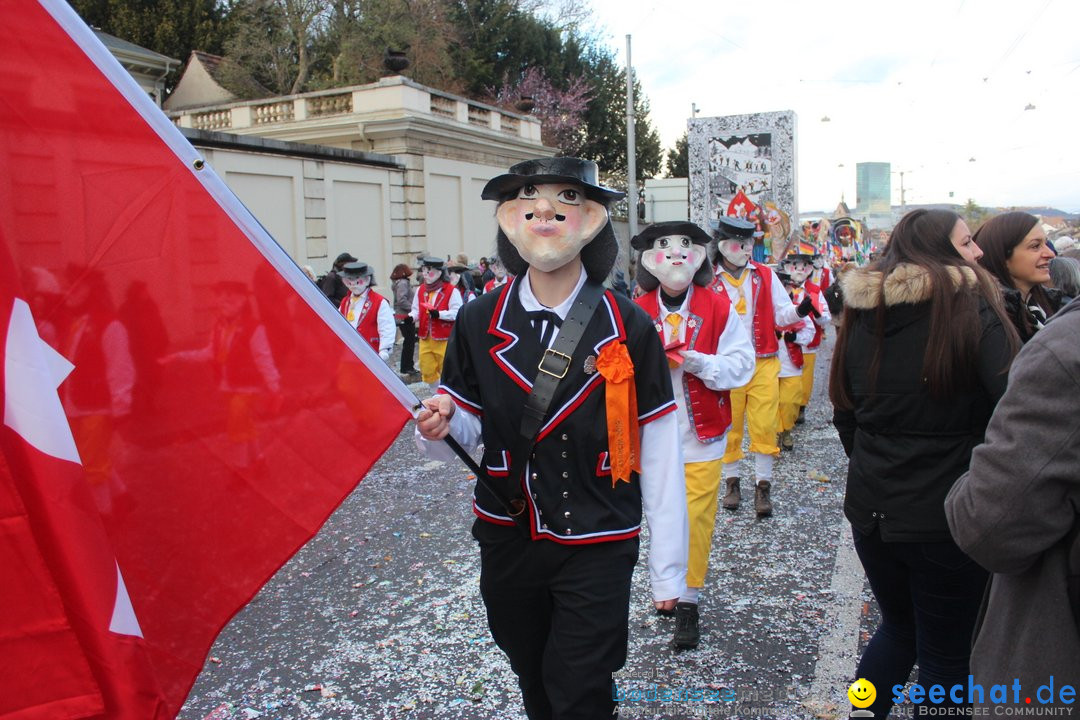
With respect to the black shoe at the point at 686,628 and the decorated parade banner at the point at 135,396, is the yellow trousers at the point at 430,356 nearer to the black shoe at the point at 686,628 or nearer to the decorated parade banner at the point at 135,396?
the black shoe at the point at 686,628

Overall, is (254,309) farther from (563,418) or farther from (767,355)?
(767,355)

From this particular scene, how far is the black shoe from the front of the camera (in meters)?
4.07

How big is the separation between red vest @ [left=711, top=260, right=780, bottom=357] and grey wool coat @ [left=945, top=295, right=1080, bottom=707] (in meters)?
4.28

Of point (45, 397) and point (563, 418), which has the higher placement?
point (45, 397)

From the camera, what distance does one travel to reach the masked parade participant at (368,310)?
31.8ft

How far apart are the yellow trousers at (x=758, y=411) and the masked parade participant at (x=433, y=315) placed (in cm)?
507

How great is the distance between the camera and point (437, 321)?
1098 cm

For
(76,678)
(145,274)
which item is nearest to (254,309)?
(145,274)

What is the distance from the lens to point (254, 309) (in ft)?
7.30

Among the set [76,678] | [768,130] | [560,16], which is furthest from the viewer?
[560,16]

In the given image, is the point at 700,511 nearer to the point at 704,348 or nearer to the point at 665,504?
the point at 704,348

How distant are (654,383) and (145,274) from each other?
1.55 meters

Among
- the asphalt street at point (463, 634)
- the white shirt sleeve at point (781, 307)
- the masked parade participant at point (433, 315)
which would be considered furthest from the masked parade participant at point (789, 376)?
the masked parade participant at point (433, 315)

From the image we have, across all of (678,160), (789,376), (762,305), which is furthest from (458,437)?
(678,160)
